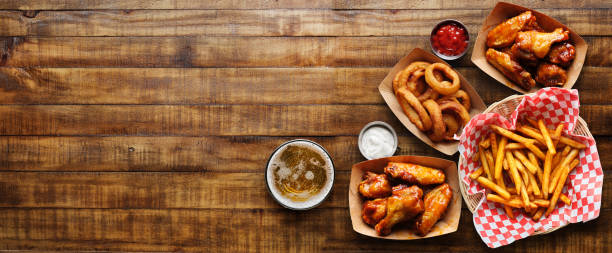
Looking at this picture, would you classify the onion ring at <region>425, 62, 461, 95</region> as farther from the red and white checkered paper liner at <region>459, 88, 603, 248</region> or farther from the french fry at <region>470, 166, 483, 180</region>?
the french fry at <region>470, 166, 483, 180</region>

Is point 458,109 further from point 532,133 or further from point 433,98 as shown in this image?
point 532,133

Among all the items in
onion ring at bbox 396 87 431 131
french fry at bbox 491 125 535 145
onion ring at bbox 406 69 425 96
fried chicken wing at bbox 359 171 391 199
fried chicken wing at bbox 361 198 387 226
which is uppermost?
onion ring at bbox 406 69 425 96

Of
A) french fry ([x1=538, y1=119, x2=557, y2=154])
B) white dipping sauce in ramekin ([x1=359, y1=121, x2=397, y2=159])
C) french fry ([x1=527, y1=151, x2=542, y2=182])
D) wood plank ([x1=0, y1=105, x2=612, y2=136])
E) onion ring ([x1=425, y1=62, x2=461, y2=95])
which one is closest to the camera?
french fry ([x1=538, y1=119, x2=557, y2=154])

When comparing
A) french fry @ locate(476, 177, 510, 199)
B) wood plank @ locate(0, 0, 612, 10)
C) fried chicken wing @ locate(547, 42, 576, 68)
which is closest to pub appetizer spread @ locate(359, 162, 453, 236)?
french fry @ locate(476, 177, 510, 199)

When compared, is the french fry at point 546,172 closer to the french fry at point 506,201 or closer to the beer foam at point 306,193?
the french fry at point 506,201

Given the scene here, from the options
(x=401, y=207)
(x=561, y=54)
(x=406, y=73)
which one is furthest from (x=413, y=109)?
(x=561, y=54)
